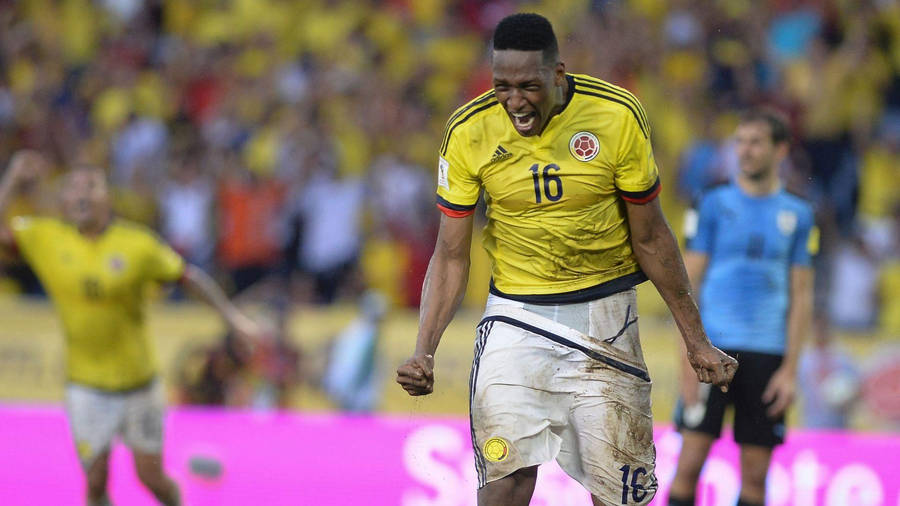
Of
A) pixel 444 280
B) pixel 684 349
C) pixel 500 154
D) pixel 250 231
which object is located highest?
pixel 500 154

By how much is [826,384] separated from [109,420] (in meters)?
5.97

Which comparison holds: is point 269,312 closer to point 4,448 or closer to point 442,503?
point 4,448

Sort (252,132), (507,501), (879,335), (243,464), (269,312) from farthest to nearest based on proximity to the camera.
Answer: (252,132) → (269,312) → (879,335) → (243,464) → (507,501)

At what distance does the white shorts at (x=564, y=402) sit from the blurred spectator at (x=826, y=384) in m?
5.90

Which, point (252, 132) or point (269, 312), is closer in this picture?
point (269, 312)

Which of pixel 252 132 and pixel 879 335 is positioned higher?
pixel 252 132

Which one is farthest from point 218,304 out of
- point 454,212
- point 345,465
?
point 454,212

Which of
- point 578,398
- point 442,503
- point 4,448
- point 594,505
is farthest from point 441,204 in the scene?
point 4,448

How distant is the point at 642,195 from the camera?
505 centimetres

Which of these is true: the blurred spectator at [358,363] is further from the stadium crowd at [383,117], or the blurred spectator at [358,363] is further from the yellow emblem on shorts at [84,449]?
the yellow emblem on shorts at [84,449]

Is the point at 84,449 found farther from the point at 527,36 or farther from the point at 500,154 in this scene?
the point at 527,36

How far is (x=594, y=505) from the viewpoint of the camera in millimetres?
5371

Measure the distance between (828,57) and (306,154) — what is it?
5.53 m

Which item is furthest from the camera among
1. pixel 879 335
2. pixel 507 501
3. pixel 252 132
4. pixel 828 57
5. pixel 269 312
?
pixel 252 132
